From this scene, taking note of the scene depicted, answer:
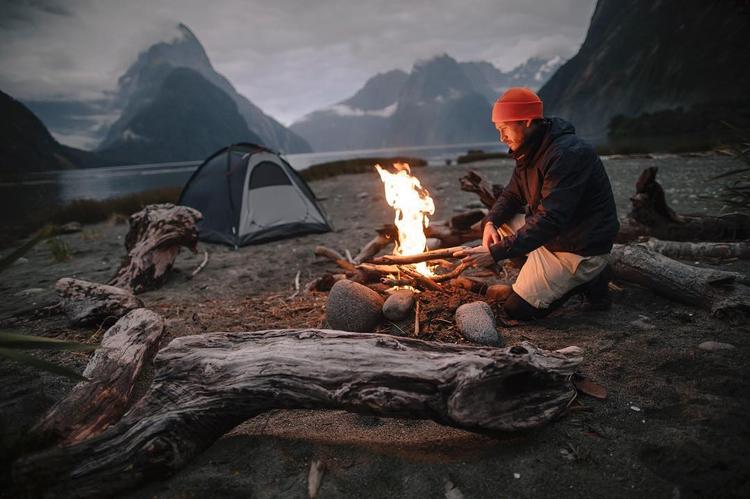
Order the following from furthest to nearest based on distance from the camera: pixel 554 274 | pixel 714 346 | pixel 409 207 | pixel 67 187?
pixel 67 187, pixel 409 207, pixel 554 274, pixel 714 346

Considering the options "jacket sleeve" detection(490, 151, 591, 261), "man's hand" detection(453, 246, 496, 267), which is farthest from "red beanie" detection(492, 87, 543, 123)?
"man's hand" detection(453, 246, 496, 267)

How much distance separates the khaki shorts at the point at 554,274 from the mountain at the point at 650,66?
5852 cm

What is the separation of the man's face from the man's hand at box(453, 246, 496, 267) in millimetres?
1102

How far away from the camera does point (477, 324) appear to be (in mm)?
3555

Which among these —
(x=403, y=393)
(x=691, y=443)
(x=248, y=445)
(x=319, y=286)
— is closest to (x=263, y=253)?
(x=319, y=286)

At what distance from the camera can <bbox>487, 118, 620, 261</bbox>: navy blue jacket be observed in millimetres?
3336

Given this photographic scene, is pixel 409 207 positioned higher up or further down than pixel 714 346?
higher up

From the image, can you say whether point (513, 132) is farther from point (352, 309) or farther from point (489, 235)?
point (352, 309)

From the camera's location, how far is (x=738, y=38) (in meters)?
Result: 63.2

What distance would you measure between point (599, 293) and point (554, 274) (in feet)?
2.61

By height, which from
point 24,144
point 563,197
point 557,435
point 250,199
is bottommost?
point 557,435

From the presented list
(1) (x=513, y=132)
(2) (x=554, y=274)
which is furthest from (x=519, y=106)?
(2) (x=554, y=274)

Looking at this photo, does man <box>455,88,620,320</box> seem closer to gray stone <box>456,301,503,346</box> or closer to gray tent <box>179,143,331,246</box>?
gray stone <box>456,301,503,346</box>

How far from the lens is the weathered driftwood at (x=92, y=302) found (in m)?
4.50
